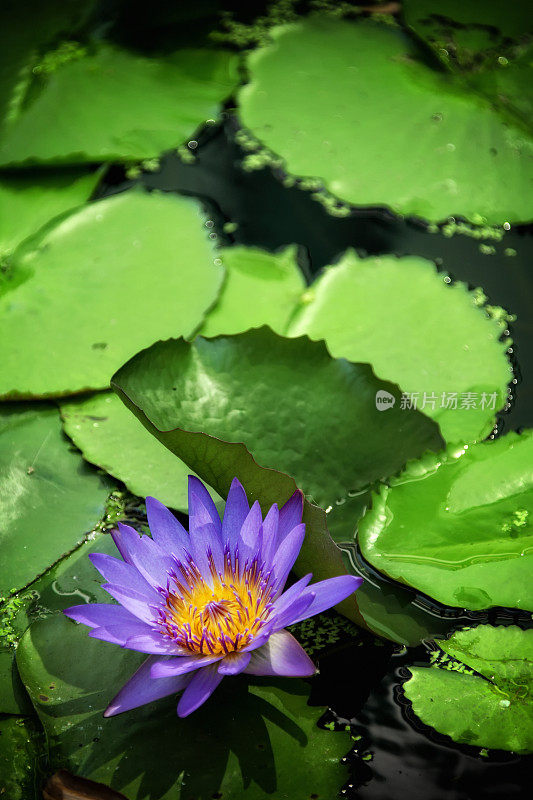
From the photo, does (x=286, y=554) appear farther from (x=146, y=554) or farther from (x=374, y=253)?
(x=374, y=253)

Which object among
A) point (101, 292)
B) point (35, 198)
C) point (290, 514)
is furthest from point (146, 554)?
point (35, 198)

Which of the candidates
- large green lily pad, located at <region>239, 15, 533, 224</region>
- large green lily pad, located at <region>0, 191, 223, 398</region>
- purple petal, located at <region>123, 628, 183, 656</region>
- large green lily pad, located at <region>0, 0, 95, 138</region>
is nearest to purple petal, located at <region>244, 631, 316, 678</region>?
purple petal, located at <region>123, 628, 183, 656</region>

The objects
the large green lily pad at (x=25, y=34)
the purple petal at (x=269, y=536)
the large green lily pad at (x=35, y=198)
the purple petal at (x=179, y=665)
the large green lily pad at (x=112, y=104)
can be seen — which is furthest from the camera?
the large green lily pad at (x=25, y=34)

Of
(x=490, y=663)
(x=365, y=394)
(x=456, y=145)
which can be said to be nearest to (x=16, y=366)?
(x=365, y=394)

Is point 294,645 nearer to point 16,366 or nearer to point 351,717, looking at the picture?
point 351,717

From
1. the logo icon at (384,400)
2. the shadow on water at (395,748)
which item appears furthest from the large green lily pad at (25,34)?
the shadow on water at (395,748)

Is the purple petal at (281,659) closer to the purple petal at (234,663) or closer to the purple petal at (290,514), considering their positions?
the purple petal at (234,663)

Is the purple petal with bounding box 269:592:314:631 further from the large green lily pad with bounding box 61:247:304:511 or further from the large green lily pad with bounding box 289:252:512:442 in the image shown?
the large green lily pad with bounding box 289:252:512:442
